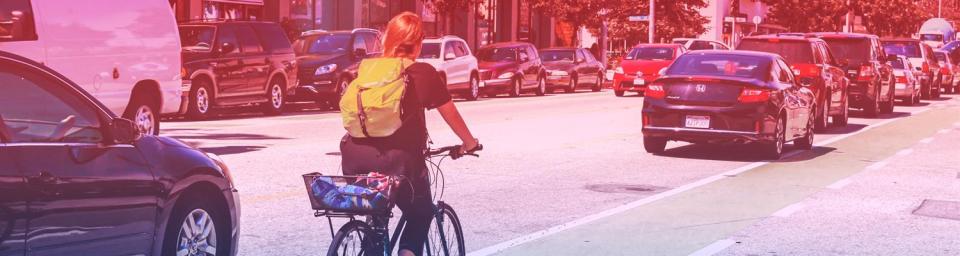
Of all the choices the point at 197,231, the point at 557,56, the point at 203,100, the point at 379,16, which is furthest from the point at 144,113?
the point at 379,16

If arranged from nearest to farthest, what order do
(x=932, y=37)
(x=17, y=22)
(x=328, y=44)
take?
(x=17, y=22) → (x=328, y=44) → (x=932, y=37)

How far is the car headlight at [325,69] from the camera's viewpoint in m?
28.5

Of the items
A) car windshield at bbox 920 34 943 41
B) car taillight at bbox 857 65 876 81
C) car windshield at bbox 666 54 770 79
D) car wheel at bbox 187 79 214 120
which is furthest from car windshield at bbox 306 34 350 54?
car windshield at bbox 920 34 943 41

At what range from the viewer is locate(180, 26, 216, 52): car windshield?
24.4 m

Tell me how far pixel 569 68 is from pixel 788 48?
19568 millimetres

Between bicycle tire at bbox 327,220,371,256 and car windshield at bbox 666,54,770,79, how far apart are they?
38.5 ft

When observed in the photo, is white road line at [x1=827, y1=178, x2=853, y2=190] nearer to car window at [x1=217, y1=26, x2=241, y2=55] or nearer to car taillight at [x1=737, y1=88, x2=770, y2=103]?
car taillight at [x1=737, y1=88, x2=770, y2=103]

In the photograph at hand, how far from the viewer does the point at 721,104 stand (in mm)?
16984

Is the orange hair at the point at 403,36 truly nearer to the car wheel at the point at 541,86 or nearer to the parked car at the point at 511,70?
the parked car at the point at 511,70

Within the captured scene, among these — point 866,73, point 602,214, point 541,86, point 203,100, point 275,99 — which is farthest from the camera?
point 541,86

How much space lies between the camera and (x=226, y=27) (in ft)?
80.9

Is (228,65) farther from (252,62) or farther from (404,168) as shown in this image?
(404,168)

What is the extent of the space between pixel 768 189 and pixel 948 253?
402 cm

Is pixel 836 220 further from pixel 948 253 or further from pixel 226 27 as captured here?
pixel 226 27
